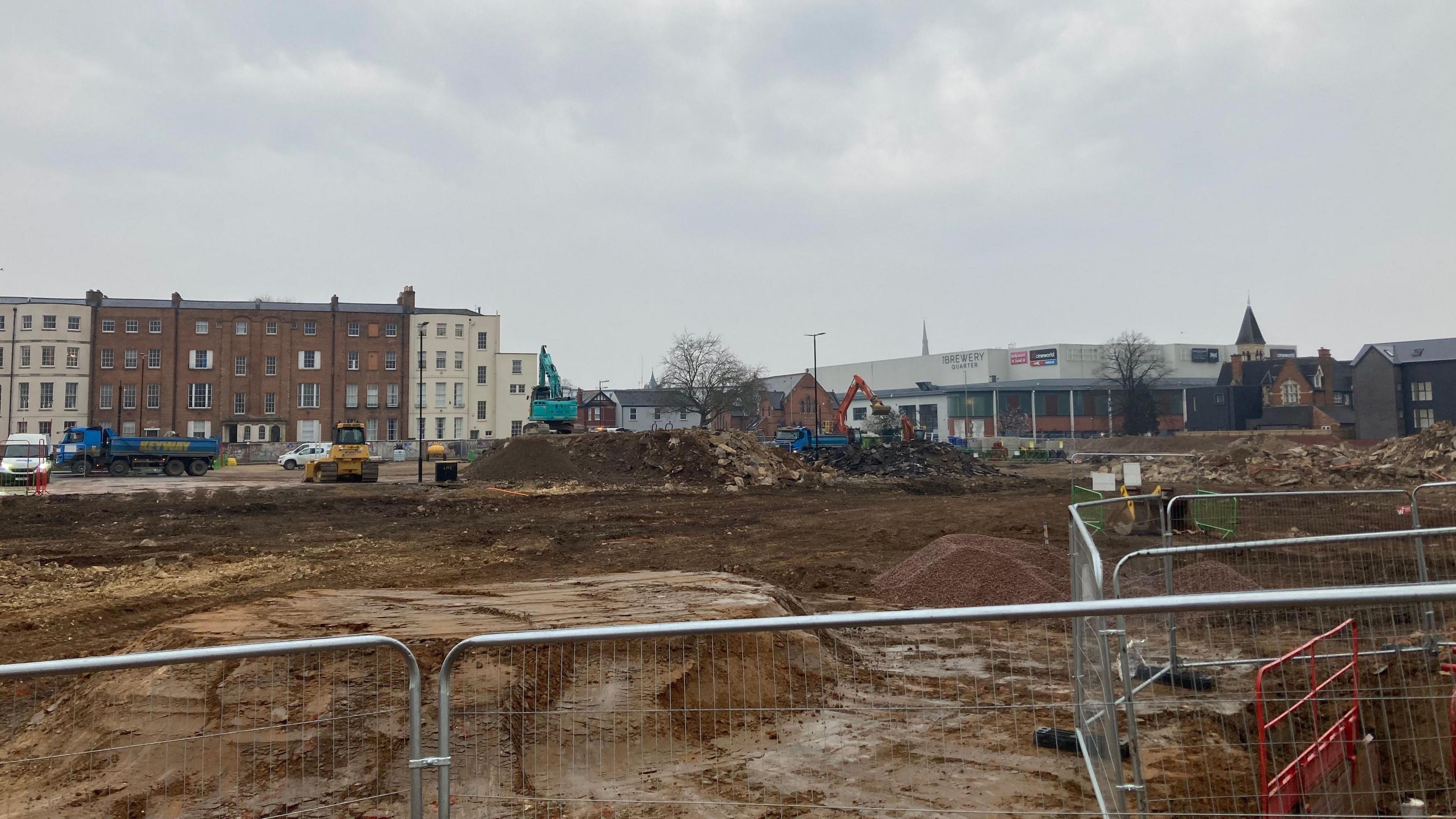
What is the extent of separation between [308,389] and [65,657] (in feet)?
223

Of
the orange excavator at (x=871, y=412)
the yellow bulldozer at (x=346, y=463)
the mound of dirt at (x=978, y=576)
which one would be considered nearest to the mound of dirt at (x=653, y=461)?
the yellow bulldozer at (x=346, y=463)

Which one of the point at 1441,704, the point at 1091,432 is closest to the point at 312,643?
the point at 1441,704

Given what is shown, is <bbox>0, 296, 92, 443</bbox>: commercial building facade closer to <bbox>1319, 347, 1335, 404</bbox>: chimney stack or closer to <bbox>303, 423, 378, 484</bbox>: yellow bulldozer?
<bbox>303, 423, 378, 484</bbox>: yellow bulldozer

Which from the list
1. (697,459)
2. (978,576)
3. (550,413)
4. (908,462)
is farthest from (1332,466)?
(550,413)

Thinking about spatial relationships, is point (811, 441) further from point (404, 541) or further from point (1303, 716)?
point (1303, 716)

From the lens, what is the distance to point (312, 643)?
11.3 ft

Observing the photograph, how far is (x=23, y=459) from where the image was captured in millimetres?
38688

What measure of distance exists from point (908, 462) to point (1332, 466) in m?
16.8

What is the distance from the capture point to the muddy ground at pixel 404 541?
41.4 ft

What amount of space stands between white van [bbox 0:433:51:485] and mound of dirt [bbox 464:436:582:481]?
16.3 metres

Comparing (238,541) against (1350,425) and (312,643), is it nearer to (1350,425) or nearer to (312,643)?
(312,643)

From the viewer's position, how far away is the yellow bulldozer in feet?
124

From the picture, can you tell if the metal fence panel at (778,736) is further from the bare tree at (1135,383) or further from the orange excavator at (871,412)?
the bare tree at (1135,383)

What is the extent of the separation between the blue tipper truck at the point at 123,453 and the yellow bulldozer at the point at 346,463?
340 inches
